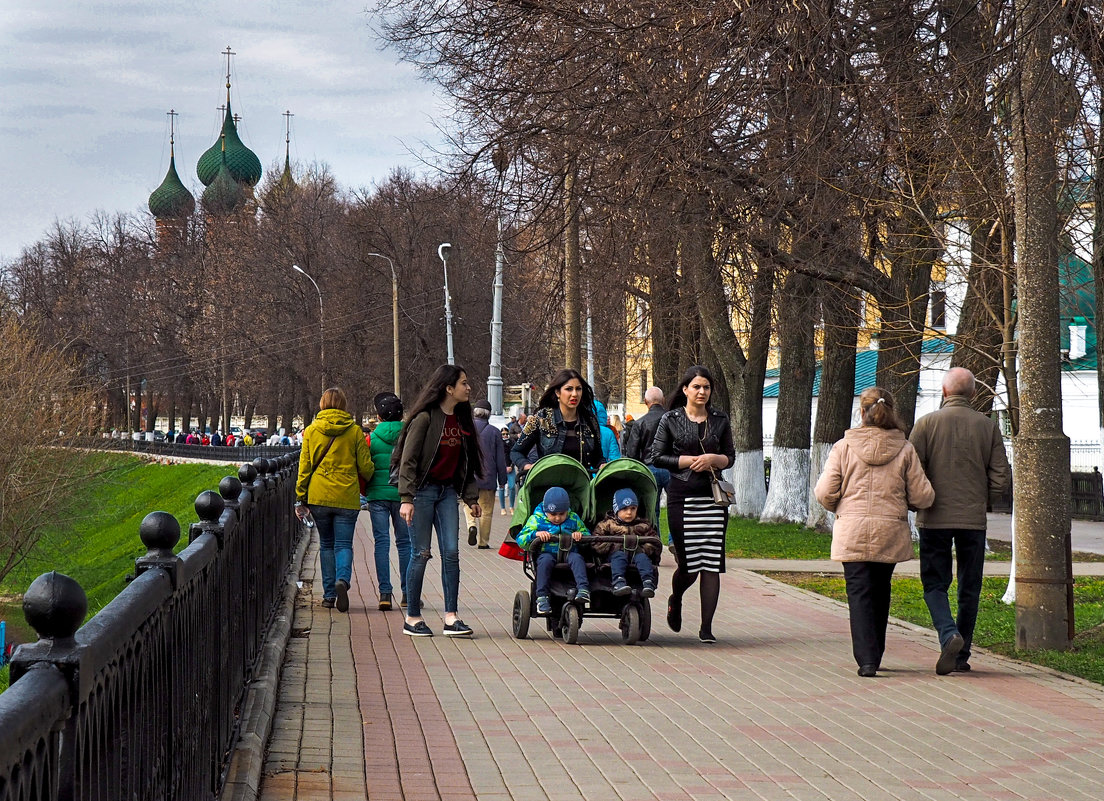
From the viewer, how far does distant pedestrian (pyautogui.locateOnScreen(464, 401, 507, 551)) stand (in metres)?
17.5

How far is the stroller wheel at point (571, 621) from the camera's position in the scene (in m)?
10.1

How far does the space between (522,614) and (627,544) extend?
0.93 m

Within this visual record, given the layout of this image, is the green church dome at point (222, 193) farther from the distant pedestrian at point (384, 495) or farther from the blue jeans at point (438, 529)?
the blue jeans at point (438, 529)

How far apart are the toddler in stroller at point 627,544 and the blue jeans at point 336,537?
9.07 feet

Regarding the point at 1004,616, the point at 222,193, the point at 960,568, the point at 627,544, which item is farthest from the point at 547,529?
the point at 222,193

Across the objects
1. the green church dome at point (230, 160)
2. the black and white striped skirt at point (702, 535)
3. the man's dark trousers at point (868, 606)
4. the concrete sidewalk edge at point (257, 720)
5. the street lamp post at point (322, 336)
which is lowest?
the concrete sidewalk edge at point (257, 720)

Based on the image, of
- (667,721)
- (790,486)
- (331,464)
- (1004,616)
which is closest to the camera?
(667,721)

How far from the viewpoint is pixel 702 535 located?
10.4 m

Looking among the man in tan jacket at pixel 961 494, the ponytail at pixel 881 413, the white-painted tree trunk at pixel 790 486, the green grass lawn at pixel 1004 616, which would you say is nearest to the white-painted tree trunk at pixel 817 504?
the white-painted tree trunk at pixel 790 486

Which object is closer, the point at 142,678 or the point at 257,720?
the point at 142,678

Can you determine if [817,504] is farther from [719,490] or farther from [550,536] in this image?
[550,536]

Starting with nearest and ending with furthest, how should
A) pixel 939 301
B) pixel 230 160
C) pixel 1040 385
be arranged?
pixel 1040 385 < pixel 939 301 < pixel 230 160

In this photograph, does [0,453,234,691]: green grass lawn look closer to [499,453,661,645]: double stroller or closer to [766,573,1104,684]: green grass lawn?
A: [766,573,1104,684]: green grass lawn

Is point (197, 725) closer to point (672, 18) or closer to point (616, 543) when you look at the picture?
point (616, 543)
